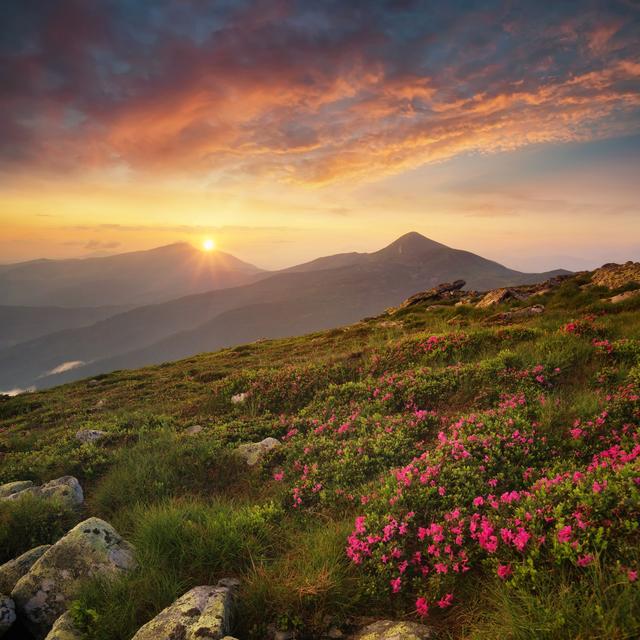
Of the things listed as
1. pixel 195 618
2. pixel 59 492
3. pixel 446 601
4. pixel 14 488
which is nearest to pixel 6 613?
pixel 195 618

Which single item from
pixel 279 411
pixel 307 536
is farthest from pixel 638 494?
pixel 279 411

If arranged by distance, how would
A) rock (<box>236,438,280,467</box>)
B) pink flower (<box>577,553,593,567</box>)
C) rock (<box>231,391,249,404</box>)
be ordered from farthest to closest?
rock (<box>231,391,249,404</box>) < rock (<box>236,438,280,467</box>) < pink flower (<box>577,553,593,567</box>)

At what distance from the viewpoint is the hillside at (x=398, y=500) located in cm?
420

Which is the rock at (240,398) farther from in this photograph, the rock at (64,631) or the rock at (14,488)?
the rock at (64,631)

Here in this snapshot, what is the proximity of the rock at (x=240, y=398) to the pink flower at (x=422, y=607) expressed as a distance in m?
9.60

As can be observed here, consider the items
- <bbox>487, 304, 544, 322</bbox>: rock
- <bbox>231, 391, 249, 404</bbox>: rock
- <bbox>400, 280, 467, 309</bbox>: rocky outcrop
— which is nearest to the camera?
<bbox>231, 391, 249, 404</bbox>: rock

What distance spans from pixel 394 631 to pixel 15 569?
547cm

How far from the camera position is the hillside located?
4.20m

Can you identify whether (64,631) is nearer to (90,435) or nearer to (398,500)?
(398,500)

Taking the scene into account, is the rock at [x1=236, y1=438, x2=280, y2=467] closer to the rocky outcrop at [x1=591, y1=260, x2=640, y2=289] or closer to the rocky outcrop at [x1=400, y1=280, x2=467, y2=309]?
the rocky outcrop at [x1=591, y1=260, x2=640, y2=289]

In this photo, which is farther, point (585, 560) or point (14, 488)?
point (14, 488)

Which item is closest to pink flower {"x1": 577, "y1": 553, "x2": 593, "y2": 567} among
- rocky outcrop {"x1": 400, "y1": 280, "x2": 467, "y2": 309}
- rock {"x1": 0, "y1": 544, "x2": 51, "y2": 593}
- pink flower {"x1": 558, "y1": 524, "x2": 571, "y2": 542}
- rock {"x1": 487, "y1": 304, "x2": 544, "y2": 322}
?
pink flower {"x1": 558, "y1": 524, "x2": 571, "y2": 542}

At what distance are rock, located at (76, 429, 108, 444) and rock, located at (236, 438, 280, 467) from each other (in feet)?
16.5

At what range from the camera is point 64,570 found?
5477mm
